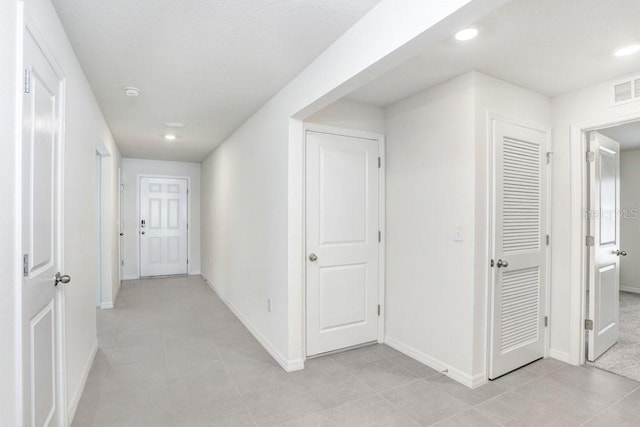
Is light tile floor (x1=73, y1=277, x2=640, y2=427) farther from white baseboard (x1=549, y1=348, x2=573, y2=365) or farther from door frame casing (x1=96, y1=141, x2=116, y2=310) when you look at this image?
door frame casing (x1=96, y1=141, x2=116, y2=310)

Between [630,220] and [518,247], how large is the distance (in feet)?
14.1

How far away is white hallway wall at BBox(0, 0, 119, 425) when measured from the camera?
1249 mm

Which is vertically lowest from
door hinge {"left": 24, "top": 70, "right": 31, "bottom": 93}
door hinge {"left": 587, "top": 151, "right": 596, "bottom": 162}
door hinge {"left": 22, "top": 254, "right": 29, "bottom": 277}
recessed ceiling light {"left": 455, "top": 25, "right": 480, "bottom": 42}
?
door hinge {"left": 22, "top": 254, "right": 29, "bottom": 277}

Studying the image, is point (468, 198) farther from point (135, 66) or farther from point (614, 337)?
point (135, 66)

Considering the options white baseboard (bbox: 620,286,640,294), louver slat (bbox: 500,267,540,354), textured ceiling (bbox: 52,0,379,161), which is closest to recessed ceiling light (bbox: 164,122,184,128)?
textured ceiling (bbox: 52,0,379,161)

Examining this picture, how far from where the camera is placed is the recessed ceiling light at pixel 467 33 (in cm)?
197

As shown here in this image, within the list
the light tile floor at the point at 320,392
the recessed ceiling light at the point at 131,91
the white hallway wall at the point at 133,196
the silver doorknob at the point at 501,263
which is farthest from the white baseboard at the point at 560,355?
the white hallway wall at the point at 133,196

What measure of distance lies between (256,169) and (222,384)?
2038 millimetres

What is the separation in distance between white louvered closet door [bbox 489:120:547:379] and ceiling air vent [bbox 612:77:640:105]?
0.53 meters

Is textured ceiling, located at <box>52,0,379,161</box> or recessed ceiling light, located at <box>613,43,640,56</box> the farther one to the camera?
recessed ceiling light, located at <box>613,43,640,56</box>

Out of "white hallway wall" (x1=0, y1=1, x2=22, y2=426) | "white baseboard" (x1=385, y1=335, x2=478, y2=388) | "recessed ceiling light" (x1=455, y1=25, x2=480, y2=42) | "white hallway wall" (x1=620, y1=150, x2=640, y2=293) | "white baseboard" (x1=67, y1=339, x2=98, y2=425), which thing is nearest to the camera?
"white hallway wall" (x1=0, y1=1, x2=22, y2=426)

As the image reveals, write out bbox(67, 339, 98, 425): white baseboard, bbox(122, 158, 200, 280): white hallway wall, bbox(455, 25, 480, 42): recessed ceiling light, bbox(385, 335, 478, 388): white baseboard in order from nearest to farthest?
bbox(455, 25, 480, 42): recessed ceiling light < bbox(67, 339, 98, 425): white baseboard < bbox(385, 335, 478, 388): white baseboard < bbox(122, 158, 200, 280): white hallway wall

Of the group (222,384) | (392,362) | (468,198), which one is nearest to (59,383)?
(222,384)

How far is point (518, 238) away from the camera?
2822 millimetres
